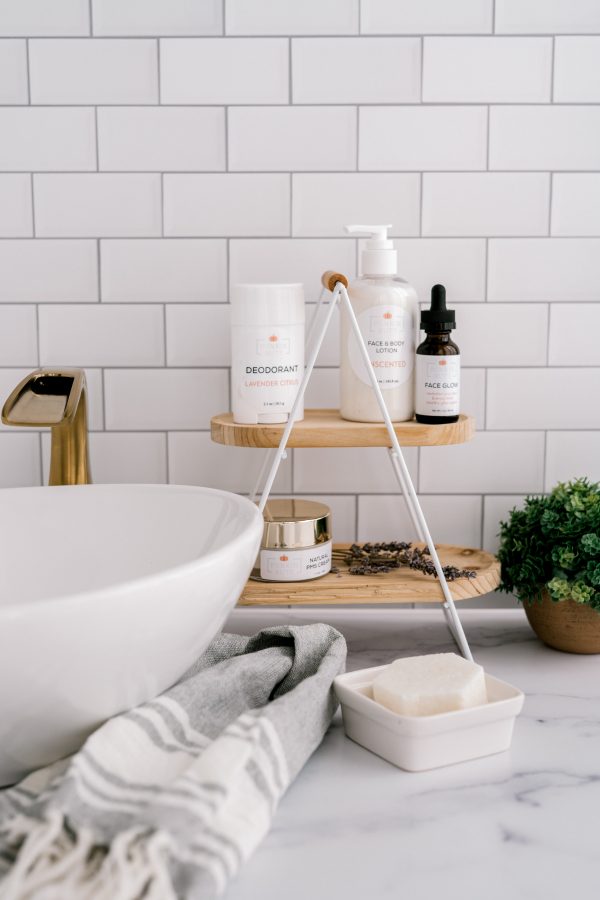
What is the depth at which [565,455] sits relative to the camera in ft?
3.76

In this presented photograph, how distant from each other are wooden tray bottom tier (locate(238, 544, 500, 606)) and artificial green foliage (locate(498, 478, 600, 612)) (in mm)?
37

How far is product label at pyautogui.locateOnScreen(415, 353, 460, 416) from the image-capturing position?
3.12 feet

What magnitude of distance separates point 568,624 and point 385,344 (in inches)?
14.7

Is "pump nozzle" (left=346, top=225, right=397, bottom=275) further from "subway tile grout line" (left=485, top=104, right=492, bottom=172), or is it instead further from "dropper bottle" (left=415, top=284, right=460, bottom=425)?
"subway tile grout line" (left=485, top=104, right=492, bottom=172)

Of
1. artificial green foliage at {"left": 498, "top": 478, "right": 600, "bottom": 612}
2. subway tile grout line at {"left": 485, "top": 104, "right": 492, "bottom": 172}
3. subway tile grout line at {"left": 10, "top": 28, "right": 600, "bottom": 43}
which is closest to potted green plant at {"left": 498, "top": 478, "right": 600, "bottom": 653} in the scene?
artificial green foliage at {"left": 498, "top": 478, "right": 600, "bottom": 612}

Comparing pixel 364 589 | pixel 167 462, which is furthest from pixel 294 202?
pixel 364 589

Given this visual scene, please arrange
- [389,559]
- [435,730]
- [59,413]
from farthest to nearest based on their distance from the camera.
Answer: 1. [389,559]
2. [59,413]
3. [435,730]

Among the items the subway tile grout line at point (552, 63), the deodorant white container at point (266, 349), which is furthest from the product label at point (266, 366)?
the subway tile grout line at point (552, 63)

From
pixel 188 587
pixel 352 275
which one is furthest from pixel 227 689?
pixel 352 275

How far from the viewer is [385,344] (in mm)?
961

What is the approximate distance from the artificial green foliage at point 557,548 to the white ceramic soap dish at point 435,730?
214 mm

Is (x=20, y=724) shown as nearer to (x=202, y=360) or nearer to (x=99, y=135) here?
(x=202, y=360)

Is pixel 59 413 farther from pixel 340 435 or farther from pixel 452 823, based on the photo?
pixel 452 823

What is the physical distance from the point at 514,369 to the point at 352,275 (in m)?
0.24
